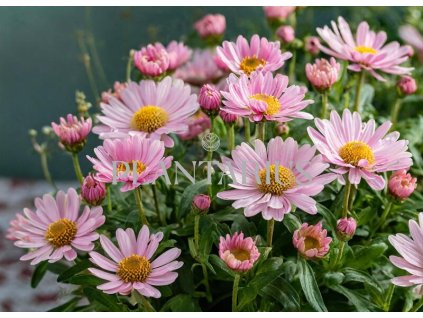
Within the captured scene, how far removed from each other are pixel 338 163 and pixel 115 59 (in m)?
1.03

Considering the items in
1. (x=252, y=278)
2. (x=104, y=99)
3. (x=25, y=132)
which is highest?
(x=104, y=99)

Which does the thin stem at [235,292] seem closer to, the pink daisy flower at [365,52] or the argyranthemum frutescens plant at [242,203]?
the argyranthemum frutescens plant at [242,203]

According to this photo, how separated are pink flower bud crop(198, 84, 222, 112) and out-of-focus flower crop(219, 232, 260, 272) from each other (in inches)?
5.2

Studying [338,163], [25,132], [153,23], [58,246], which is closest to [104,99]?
[58,246]

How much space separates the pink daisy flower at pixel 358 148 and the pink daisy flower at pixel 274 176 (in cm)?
1

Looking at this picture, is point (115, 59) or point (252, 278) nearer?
point (252, 278)

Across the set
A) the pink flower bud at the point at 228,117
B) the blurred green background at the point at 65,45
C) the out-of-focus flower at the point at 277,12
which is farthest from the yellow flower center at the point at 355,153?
the blurred green background at the point at 65,45

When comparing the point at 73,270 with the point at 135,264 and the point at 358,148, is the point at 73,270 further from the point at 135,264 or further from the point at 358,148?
the point at 358,148

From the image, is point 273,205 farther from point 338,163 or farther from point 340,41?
point 340,41

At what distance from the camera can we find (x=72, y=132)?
647 millimetres

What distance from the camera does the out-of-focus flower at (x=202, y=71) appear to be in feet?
3.02

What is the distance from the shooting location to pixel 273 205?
1.76 ft

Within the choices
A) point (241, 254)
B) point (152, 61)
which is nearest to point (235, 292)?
point (241, 254)

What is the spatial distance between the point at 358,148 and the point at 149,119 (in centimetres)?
21
